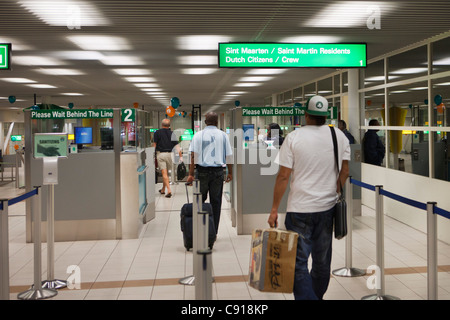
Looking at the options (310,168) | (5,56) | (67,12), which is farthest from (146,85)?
(310,168)

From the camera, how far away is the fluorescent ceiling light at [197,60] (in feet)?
34.1

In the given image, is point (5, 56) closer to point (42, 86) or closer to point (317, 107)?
point (317, 107)

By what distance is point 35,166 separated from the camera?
6973mm

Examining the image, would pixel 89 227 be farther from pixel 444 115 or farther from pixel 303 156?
pixel 444 115

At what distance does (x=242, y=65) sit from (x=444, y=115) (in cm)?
353

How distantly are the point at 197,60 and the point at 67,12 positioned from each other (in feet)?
15.5

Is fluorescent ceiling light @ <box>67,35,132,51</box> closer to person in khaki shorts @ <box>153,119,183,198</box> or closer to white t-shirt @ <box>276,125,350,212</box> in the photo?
person in khaki shorts @ <box>153,119,183,198</box>

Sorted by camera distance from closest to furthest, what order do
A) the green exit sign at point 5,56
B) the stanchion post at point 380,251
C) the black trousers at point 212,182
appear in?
the stanchion post at point 380,251
the black trousers at point 212,182
the green exit sign at point 5,56

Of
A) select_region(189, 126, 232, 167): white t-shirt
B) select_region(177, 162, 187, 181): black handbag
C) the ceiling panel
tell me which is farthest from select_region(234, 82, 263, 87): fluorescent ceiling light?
select_region(189, 126, 232, 167): white t-shirt

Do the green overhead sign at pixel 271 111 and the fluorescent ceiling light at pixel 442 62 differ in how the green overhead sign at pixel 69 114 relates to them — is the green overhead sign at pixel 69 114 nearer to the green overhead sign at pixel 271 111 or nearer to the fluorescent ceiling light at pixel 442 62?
the green overhead sign at pixel 271 111

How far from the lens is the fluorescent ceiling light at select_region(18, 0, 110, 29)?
5773 millimetres

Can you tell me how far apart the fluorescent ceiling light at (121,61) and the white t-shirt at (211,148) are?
4225 mm

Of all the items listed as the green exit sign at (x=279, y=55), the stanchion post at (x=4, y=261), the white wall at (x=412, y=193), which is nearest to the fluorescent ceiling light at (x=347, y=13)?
the green exit sign at (x=279, y=55)
